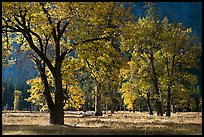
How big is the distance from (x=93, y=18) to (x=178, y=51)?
24.3 metres

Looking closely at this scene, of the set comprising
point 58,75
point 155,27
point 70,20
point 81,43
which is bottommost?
point 58,75

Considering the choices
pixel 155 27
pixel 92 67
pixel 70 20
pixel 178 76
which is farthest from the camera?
pixel 178 76

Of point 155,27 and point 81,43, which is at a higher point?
point 155,27

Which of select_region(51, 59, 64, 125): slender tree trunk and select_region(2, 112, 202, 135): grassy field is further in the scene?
select_region(51, 59, 64, 125): slender tree trunk

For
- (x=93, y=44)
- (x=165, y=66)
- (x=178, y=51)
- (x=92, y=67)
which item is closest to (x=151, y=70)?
(x=165, y=66)

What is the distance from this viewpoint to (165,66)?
4566cm

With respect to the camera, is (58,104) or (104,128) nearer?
(104,128)

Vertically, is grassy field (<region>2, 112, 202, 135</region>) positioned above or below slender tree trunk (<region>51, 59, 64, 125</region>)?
below

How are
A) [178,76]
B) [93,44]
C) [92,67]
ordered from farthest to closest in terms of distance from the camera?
[178,76]
[92,67]
[93,44]

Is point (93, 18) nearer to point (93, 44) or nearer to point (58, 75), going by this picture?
point (93, 44)

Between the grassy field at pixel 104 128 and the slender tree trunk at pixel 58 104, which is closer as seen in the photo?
the grassy field at pixel 104 128

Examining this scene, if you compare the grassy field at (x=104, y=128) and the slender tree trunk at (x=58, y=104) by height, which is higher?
the slender tree trunk at (x=58, y=104)

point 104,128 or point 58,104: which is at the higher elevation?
point 58,104

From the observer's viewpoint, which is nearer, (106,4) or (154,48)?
(106,4)
